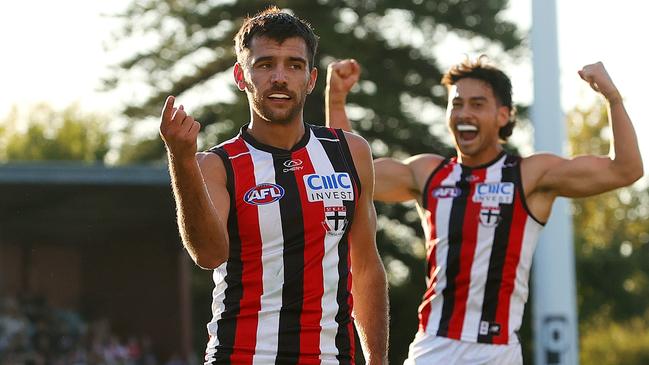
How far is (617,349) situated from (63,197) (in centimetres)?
1679

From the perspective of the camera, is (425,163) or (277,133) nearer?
(277,133)

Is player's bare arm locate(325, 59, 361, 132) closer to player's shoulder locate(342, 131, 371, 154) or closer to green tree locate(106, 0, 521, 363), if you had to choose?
player's shoulder locate(342, 131, 371, 154)

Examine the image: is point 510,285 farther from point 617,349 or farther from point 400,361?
point 617,349

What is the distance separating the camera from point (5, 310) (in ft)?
81.1

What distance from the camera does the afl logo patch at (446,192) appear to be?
748 centimetres

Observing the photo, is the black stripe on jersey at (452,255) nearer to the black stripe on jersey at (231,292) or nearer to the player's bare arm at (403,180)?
the player's bare arm at (403,180)

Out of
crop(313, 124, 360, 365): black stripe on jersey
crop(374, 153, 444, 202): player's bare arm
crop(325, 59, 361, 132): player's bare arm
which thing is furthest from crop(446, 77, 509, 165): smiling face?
crop(313, 124, 360, 365): black stripe on jersey

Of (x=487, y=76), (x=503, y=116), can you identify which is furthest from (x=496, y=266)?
(x=487, y=76)

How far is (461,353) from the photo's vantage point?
7141 millimetres

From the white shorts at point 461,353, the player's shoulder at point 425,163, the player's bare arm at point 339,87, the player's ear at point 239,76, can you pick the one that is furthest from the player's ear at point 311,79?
the player's shoulder at point 425,163

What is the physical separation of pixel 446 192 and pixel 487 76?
750mm

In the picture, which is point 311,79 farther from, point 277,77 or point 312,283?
point 312,283

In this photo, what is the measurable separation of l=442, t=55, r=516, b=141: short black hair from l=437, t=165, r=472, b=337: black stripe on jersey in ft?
2.06

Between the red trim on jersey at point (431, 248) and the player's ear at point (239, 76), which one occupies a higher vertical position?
the player's ear at point (239, 76)
